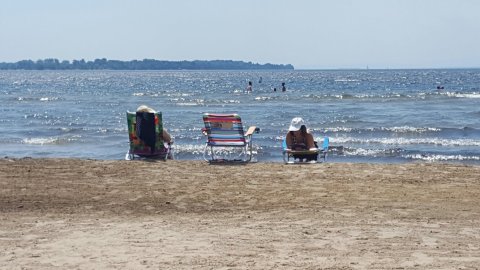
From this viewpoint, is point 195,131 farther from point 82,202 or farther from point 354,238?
point 354,238

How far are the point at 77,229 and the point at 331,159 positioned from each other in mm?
9271

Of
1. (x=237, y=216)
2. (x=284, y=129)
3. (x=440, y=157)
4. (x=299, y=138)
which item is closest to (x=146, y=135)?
(x=299, y=138)

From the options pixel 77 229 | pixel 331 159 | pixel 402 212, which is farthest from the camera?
pixel 331 159

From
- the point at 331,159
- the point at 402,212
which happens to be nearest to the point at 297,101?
the point at 331,159

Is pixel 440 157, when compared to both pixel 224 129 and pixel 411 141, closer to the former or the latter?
pixel 411 141

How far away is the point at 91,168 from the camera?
1001cm

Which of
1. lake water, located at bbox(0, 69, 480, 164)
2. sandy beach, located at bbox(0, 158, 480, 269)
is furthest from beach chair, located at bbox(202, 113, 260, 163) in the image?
lake water, located at bbox(0, 69, 480, 164)

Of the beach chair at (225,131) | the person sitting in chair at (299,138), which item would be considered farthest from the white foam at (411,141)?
the beach chair at (225,131)

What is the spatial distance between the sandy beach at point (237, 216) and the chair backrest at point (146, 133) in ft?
3.43

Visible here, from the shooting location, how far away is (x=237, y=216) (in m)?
7.15

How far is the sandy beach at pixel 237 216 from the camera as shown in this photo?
5.59 m

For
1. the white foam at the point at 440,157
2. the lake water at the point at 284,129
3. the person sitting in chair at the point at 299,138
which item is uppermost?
the person sitting in chair at the point at 299,138

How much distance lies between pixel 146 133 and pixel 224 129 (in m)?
1.30

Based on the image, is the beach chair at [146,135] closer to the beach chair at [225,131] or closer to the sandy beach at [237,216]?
the beach chair at [225,131]
